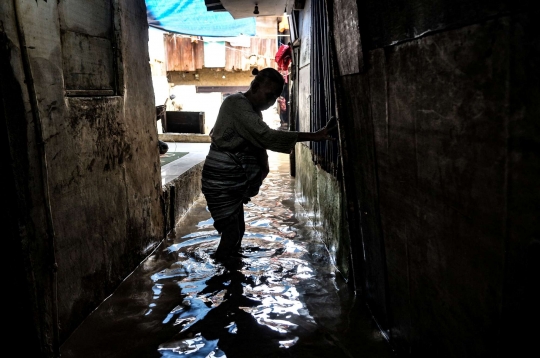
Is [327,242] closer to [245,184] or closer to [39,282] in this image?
[245,184]

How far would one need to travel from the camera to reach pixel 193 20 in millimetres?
10242

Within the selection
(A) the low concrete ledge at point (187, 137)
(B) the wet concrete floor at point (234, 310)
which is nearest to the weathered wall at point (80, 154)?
(B) the wet concrete floor at point (234, 310)

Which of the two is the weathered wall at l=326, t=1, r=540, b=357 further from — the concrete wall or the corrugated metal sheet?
the corrugated metal sheet

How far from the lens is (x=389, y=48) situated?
2252 mm

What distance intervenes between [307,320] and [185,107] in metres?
20.4

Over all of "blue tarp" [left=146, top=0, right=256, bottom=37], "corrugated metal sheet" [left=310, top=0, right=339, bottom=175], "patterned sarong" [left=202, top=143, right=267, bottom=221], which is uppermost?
"blue tarp" [left=146, top=0, right=256, bottom=37]

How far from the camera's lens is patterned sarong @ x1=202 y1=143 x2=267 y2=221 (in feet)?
14.1

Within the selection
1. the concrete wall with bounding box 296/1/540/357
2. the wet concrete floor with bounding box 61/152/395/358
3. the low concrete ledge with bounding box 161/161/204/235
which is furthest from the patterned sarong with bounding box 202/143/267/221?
the concrete wall with bounding box 296/1/540/357

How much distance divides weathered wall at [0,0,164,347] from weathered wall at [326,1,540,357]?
2161mm

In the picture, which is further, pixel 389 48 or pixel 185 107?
pixel 185 107

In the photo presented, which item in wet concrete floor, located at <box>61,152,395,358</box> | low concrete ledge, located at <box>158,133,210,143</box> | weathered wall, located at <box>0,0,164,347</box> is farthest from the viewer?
Answer: low concrete ledge, located at <box>158,133,210,143</box>

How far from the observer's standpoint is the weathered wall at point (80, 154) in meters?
2.43

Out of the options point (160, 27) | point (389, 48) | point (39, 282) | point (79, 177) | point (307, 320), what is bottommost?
point (307, 320)

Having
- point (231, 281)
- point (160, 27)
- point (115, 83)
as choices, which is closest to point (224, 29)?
point (160, 27)
